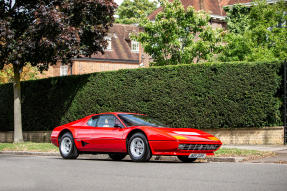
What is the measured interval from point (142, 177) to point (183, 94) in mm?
10986

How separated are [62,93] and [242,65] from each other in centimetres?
980

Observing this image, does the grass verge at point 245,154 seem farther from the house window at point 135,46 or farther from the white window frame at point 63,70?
the house window at point 135,46

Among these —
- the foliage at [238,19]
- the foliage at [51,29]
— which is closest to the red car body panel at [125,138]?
the foliage at [51,29]

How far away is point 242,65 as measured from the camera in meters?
18.5

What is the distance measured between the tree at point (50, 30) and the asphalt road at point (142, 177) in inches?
366

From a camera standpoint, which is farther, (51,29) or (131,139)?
(51,29)

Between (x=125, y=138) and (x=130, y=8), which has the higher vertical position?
(x=130, y=8)

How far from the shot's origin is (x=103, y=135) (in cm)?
1262

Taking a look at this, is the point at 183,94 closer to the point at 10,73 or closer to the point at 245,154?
the point at 245,154

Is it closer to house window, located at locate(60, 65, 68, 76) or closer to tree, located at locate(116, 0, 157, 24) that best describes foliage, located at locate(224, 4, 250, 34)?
house window, located at locate(60, 65, 68, 76)

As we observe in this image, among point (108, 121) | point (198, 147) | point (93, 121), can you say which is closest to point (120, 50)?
point (93, 121)

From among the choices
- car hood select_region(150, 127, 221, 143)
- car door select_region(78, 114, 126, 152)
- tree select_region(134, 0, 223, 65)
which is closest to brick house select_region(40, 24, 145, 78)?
tree select_region(134, 0, 223, 65)

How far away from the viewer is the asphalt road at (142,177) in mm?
7613

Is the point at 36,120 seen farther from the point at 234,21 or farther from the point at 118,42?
the point at 118,42
